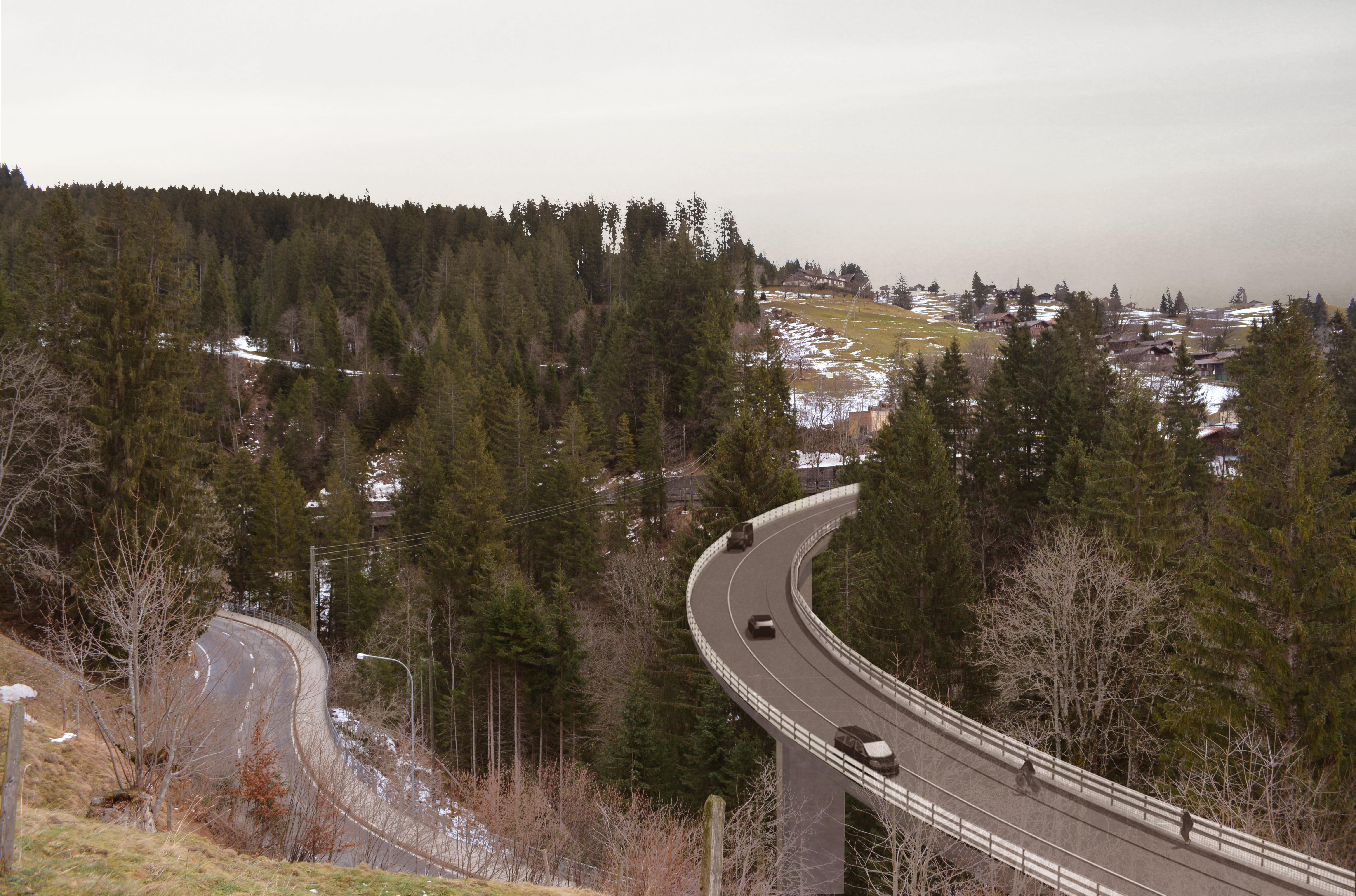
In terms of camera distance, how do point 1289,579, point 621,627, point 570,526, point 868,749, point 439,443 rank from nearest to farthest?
point 868,749 < point 1289,579 < point 621,627 < point 570,526 < point 439,443

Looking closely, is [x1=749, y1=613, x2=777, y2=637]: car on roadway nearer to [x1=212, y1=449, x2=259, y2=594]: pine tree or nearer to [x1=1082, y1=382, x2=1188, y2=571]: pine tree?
[x1=1082, y1=382, x2=1188, y2=571]: pine tree

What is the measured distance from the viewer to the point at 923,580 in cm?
3772

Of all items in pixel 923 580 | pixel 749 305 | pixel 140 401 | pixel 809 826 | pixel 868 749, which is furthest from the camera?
pixel 749 305

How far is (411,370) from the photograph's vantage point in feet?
310

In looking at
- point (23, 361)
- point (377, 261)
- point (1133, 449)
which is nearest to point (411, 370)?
point (377, 261)

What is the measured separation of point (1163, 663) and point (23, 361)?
41.1 m

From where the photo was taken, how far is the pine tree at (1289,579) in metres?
23.5

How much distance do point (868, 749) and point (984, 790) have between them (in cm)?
298

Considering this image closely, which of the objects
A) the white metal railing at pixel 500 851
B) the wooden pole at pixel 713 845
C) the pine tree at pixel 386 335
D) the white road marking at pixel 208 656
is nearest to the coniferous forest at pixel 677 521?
the white road marking at pixel 208 656

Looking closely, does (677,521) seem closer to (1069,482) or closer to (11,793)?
(1069,482)

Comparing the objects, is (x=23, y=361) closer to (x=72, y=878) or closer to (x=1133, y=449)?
(x=72, y=878)

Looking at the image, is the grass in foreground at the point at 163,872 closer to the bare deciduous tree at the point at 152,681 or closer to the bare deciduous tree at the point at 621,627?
the bare deciduous tree at the point at 152,681

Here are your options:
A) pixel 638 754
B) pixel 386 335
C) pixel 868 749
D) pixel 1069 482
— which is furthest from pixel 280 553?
pixel 1069 482

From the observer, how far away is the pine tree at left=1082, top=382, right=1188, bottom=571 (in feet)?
111
